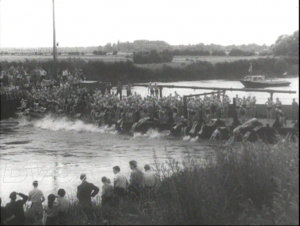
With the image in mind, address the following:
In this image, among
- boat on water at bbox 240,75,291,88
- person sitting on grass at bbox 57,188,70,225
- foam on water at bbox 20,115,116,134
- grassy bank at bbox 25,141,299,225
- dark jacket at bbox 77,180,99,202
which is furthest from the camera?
boat on water at bbox 240,75,291,88

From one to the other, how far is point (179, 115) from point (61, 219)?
19463mm

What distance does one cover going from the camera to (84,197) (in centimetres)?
1340

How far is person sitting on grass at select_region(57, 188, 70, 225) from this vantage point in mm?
12586

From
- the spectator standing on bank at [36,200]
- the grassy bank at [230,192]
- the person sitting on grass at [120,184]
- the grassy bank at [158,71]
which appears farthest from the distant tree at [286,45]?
the grassy bank at [158,71]

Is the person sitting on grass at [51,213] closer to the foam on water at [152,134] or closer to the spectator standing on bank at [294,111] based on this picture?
the foam on water at [152,134]

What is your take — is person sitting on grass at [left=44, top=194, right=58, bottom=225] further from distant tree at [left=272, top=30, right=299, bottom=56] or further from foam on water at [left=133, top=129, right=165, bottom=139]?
foam on water at [left=133, top=129, right=165, bottom=139]

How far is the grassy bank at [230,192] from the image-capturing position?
11008 millimetres

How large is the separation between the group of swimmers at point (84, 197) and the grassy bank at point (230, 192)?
0.44m

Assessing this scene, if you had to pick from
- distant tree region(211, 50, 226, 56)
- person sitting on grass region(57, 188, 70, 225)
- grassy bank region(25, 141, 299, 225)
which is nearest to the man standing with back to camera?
grassy bank region(25, 141, 299, 225)

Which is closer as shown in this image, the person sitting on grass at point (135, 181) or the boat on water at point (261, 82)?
the person sitting on grass at point (135, 181)

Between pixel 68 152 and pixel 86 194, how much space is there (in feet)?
54.6

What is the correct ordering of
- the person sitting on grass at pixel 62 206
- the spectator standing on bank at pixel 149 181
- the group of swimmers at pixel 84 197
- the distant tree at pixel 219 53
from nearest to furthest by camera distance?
the group of swimmers at pixel 84 197 < the person sitting on grass at pixel 62 206 < the spectator standing on bank at pixel 149 181 < the distant tree at pixel 219 53

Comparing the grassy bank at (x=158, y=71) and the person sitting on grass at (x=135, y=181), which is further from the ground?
the person sitting on grass at (x=135, y=181)

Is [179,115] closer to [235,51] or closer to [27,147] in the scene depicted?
[27,147]
